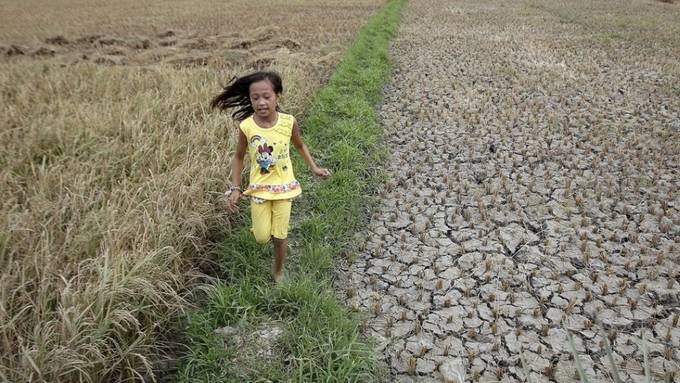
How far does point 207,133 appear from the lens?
5160mm

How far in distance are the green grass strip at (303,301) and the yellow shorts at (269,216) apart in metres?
0.38

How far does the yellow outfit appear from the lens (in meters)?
3.03

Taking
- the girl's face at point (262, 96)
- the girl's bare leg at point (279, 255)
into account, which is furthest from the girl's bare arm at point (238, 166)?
the girl's bare leg at point (279, 255)

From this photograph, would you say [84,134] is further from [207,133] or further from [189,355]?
[189,355]

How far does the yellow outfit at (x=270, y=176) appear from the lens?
3.03 m

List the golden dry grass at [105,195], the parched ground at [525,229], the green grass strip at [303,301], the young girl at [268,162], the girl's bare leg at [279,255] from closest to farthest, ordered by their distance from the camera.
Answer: the golden dry grass at [105,195]
the green grass strip at [303,301]
the parched ground at [525,229]
the young girl at [268,162]
the girl's bare leg at [279,255]

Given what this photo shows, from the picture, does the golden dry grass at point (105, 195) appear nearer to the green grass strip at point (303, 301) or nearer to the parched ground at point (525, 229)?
the green grass strip at point (303, 301)

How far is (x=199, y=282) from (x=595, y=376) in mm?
2677

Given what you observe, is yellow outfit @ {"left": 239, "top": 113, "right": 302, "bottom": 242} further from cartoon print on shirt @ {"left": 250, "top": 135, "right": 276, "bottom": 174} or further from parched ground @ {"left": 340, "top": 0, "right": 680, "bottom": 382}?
parched ground @ {"left": 340, "top": 0, "right": 680, "bottom": 382}

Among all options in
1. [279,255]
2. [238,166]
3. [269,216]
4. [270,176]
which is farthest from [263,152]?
[279,255]

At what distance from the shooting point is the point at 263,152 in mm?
3027

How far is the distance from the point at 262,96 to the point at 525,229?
8.65ft

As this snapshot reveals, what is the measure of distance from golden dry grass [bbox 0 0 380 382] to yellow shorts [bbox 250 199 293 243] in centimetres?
60

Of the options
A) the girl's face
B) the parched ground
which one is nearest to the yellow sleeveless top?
the girl's face
